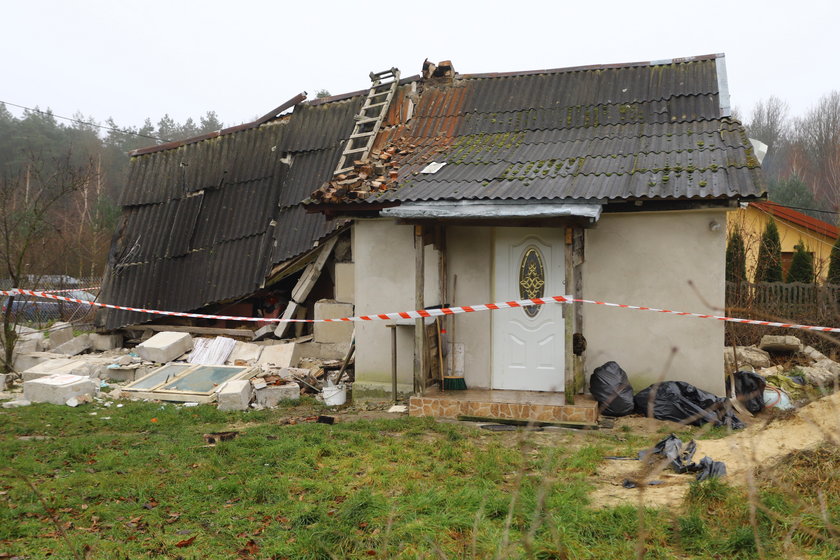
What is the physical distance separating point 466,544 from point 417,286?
4.89m

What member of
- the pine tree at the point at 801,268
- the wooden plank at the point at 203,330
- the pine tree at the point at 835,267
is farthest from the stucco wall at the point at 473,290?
the pine tree at the point at 801,268

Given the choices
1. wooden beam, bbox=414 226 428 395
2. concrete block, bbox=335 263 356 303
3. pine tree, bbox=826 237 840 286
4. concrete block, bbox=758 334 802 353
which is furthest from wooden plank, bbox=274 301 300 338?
pine tree, bbox=826 237 840 286

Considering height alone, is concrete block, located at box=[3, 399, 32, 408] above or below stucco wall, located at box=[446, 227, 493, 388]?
below

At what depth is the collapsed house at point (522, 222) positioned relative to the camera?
8.92 meters

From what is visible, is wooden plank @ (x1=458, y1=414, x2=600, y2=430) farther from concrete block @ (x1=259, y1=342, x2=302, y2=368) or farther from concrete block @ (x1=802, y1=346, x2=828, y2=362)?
concrete block @ (x1=802, y1=346, x2=828, y2=362)

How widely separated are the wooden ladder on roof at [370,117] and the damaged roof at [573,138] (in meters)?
0.20

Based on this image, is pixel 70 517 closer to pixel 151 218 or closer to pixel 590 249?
pixel 590 249

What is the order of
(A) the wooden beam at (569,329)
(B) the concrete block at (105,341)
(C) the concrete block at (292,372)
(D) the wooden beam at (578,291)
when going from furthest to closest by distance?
(B) the concrete block at (105,341) → (C) the concrete block at (292,372) → (D) the wooden beam at (578,291) → (A) the wooden beam at (569,329)

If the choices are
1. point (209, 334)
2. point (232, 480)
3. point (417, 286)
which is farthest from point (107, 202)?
point (232, 480)

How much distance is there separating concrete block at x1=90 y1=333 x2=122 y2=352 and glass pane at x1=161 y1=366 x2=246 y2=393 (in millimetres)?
4509

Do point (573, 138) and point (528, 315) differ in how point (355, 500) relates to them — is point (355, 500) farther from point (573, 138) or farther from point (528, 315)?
point (573, 138)

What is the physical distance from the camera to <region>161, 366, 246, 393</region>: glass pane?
1105 cm

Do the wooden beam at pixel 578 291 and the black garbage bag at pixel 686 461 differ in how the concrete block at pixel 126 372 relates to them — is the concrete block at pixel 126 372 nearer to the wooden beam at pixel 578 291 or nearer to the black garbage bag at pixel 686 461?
the wooden beam at pixel 578 291

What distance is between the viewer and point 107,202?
34.4 m
